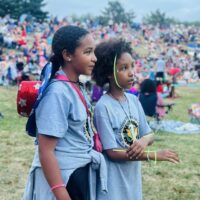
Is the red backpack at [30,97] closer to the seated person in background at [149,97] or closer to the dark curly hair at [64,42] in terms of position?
the dark curly hair at [64,42]

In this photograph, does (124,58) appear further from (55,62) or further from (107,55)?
(55,62)

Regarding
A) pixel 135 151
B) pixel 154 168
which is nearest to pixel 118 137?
pixel 135 151

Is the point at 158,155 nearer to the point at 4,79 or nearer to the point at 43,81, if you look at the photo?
the point at 43,81

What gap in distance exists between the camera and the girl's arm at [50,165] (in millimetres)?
1896

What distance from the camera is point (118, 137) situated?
237cm

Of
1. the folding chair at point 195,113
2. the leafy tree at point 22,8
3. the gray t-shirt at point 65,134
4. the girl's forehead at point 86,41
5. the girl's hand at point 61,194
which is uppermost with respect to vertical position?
the leafy tree at point 22,8

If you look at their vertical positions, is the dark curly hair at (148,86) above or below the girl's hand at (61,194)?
below

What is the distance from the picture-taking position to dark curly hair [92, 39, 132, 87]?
2.44m

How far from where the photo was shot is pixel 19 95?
2.03 metres

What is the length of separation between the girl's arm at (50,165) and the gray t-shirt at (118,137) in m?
0.39

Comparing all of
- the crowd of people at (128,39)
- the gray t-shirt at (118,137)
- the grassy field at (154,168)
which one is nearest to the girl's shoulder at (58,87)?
the gray t-shirt at (118,137)

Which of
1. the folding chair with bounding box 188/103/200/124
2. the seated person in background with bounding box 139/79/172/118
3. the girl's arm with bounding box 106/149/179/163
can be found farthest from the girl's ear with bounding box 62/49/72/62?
the folding chair with bounding box 188/103/200/124

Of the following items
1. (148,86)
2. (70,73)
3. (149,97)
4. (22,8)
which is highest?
(22,8)

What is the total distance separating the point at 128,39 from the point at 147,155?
1397 cm
